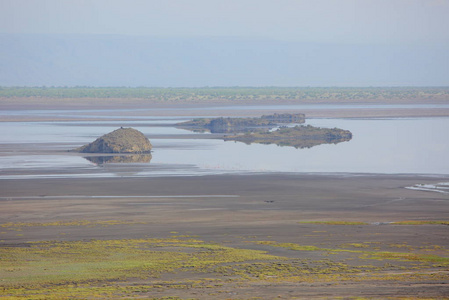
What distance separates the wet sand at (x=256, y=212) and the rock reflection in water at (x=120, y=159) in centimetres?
765

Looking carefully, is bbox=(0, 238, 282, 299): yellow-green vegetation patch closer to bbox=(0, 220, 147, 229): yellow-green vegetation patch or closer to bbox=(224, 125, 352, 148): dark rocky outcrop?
bbox=(0, 220, 147, 229): yellow-green vegetation patch

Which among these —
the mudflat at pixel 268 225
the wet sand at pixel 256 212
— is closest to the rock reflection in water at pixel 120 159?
the wet sand at pixel 256 212

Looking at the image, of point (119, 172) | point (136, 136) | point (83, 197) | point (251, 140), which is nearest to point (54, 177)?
point (119, 172)

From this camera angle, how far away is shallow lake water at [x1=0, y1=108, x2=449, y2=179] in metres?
40.5

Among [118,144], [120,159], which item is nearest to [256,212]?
[120,159]

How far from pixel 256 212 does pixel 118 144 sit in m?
22.6

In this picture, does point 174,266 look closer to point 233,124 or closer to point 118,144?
point 118,144

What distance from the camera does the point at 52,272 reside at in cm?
1903

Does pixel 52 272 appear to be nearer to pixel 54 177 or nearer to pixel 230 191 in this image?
pixel 230 191

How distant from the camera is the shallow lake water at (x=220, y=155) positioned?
→ 133ft

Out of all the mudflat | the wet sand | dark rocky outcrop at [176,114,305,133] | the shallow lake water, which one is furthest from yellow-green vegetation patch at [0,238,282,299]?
dark rocky outcrop at [176,114,305,133]

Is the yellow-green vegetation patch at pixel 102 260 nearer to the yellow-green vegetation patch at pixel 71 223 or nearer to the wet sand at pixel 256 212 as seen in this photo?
the wet sand at pixel 256 212

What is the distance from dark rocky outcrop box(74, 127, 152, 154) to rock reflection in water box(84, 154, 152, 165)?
119cm

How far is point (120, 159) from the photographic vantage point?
46.2 m
